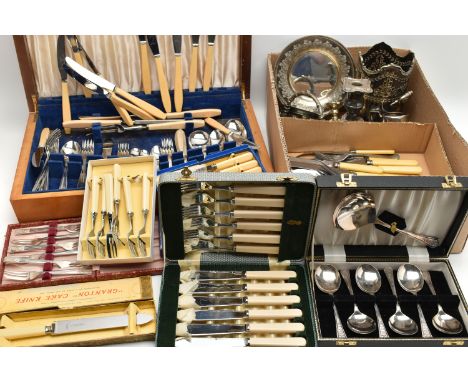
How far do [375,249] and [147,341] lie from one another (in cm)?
79

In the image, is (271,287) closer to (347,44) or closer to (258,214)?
(258,214)

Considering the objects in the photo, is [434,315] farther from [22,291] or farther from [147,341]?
[22,291]

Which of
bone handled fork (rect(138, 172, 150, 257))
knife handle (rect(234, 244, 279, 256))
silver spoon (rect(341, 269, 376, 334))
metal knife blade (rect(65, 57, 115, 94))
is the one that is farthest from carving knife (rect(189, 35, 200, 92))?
silver spoon (rect(341, 269, 376, 334))

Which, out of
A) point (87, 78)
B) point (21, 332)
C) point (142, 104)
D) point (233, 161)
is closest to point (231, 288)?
point (233, 161)

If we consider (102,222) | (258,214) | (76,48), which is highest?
(76,48)

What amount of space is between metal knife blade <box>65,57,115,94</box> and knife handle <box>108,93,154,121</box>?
0.04 metres

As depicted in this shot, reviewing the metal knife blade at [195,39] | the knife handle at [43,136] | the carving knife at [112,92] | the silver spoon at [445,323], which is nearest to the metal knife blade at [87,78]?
the carving knife at [112,92]

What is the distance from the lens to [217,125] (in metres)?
2.21

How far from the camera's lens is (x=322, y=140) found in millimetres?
2096

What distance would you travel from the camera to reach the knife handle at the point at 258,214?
166 centimetres

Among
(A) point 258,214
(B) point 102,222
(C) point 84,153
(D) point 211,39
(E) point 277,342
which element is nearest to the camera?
(E) point 277,342

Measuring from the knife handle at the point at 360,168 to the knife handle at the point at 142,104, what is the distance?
0.74 m

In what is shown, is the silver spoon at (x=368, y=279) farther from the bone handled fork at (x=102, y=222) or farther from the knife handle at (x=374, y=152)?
the bone handled fork at (x=102, y=222)

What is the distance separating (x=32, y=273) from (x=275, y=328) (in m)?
0.78
